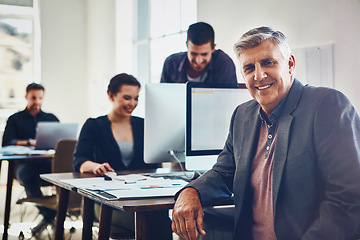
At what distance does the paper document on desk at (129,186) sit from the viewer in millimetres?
1809

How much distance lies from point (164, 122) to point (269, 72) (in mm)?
879

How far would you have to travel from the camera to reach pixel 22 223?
4496mm

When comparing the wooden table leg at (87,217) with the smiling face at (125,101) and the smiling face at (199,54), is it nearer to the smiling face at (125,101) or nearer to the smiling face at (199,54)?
the smiling face at (125,101)

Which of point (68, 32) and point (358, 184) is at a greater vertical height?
point (68, 32)

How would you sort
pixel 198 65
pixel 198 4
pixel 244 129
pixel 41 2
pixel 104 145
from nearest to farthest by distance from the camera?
pixel 244 129
pixel 104 145
pixel 198 65
pixel 198 4
pixel 41 2

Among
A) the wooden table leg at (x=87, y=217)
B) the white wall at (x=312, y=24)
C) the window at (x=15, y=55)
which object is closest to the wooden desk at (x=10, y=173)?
the wooden table leg at (x=87, y=217)

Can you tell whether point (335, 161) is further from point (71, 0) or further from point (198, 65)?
point (71, 0)

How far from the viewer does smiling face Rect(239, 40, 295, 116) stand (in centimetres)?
160

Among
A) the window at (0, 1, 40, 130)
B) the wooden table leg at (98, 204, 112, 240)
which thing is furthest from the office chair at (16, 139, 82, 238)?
the window at (0, 1, 40, 130)

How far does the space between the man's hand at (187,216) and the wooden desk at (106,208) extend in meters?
0.07

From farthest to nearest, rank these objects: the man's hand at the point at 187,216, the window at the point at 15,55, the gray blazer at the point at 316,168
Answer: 1. the window at the point at 15,55
2. the man's hand at the point at 187,216
3. the gray blazer at the point at 316,168

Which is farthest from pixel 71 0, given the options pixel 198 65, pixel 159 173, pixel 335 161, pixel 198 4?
pixel 335 161

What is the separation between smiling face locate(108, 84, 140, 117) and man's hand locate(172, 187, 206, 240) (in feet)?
4.74

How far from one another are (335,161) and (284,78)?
1.20ft
